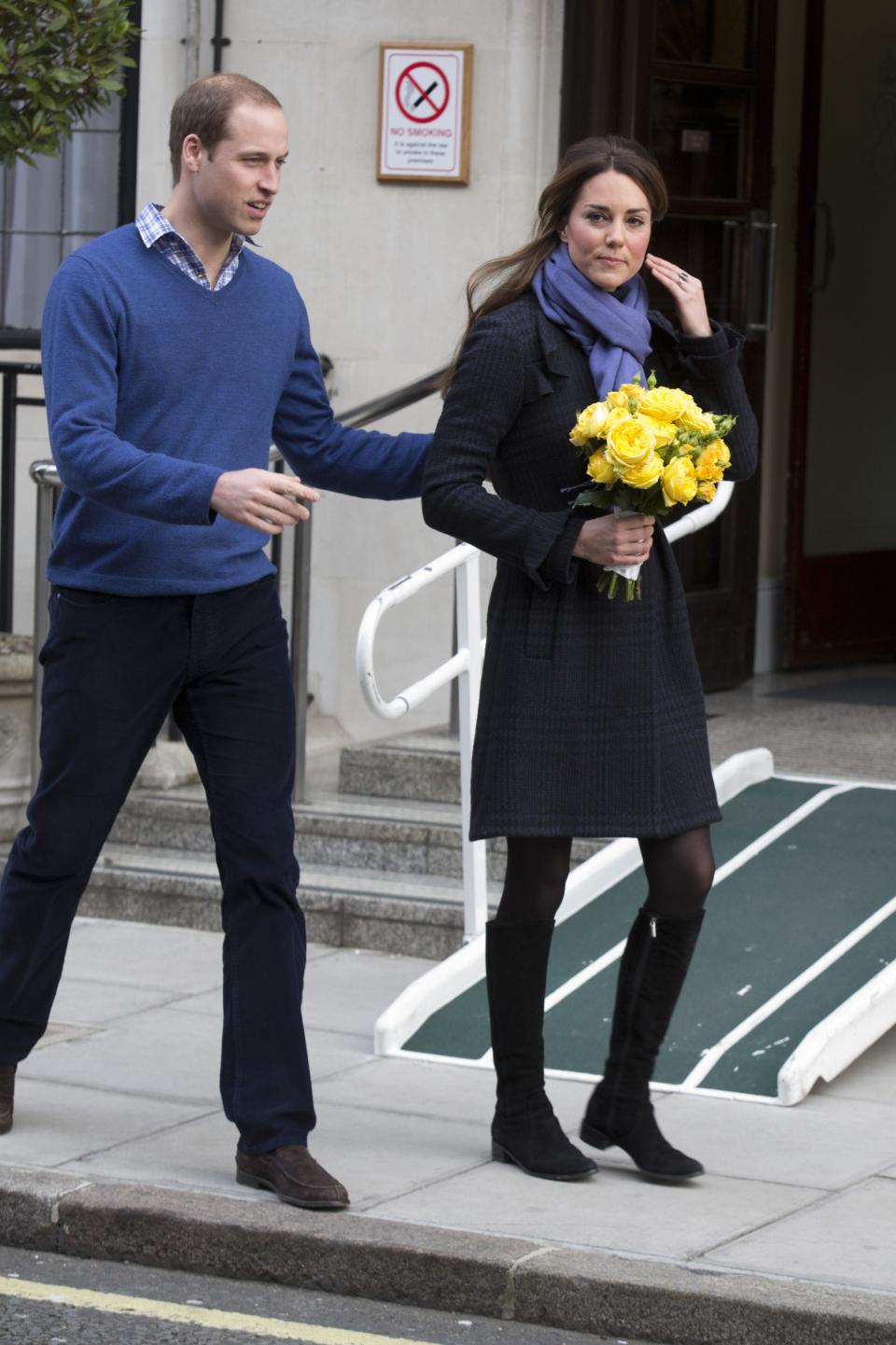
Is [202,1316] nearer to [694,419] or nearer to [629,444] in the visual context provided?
[629,444]

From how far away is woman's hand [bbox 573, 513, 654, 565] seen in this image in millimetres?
4367

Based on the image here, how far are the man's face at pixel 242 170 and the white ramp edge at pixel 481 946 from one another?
204 centimetres

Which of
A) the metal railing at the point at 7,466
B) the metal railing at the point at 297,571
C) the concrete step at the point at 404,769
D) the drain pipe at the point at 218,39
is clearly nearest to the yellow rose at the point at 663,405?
the metal railing at the point at 297,571

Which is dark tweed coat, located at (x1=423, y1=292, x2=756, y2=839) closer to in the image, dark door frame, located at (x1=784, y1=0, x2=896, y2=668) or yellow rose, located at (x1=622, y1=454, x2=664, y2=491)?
yellow rose, located at (x1=622, y1=454, x2=664, y2=491)

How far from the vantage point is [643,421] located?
14.1ft

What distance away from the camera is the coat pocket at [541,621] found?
4566mm

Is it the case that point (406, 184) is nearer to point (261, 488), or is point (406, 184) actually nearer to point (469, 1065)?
point (469, 1065)

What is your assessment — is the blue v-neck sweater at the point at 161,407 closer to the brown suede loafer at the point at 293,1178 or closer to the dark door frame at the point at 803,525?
the brown suede loafer at the point at 293,1178

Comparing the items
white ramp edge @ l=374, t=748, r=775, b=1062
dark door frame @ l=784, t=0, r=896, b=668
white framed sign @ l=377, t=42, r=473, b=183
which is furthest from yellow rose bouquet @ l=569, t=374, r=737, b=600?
dark door frame @ l=784, t=0, r=896, b=668

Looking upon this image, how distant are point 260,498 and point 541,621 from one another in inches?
26.6

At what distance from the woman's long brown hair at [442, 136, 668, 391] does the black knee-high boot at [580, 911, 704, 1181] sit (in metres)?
1.10

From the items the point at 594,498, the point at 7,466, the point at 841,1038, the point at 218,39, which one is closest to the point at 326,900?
the point at 841,1038

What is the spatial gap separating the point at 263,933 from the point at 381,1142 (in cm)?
64

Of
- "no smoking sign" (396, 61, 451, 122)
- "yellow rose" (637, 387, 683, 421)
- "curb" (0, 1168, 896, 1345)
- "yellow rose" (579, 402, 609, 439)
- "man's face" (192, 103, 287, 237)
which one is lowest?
"curb" (0, 1168, 896, 1345)
